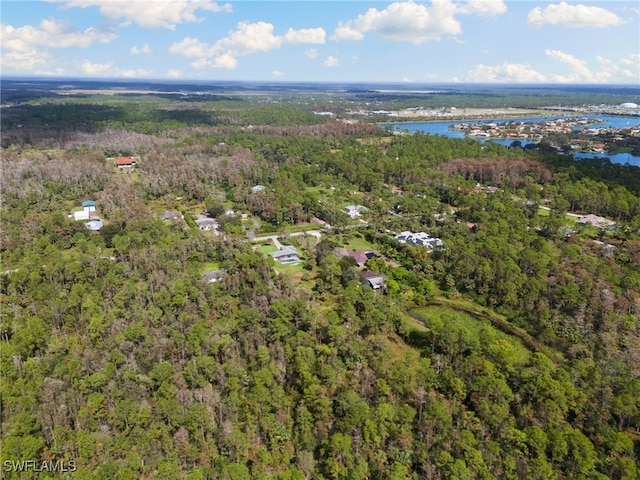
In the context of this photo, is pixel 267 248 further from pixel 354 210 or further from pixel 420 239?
pixel 420 239

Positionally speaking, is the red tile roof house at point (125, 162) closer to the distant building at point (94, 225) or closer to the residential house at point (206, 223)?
the distant building at point (94, 225)

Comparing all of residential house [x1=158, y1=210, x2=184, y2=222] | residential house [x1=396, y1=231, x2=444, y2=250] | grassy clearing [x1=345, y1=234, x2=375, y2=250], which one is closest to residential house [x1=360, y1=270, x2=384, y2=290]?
grassy clearing [x1=345, y1=234, x2=375, y2=250]

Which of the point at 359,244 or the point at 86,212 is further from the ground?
the point at 86,212

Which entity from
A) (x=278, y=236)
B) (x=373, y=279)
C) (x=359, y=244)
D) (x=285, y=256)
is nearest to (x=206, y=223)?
(x=278, y=236)

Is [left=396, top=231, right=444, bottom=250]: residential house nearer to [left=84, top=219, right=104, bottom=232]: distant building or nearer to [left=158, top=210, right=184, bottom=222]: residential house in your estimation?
[left=158, top=210, right=184, bottom=222]: residential house

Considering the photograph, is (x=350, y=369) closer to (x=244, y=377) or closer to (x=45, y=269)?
(x=244, y=377)
